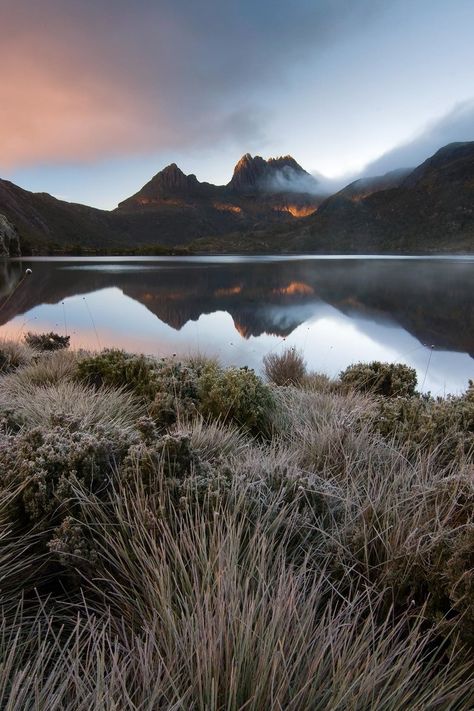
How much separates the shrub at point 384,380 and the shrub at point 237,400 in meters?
2.37

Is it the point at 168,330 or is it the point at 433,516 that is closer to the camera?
the point at 433,516

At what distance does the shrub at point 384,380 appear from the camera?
23.7 feet

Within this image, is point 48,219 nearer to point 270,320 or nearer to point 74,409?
point 270,320

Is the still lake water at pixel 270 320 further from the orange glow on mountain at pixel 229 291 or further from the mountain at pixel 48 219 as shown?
the mountain at pixel 48 219

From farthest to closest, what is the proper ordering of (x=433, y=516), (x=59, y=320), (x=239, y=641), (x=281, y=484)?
(x=59, y=320) < (x=281, y=484) < (x=433, y=516) < (x=239, y=641)

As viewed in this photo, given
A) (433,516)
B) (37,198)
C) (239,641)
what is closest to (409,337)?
(433,516)

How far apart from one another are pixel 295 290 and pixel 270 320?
8.84 meters

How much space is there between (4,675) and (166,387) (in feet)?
13.5

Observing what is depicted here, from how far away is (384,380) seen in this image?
752cm

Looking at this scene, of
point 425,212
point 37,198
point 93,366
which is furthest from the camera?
point 37,198

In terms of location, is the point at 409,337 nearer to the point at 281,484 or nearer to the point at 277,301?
the point at 277,301

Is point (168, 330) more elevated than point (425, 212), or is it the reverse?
point (425, 212)

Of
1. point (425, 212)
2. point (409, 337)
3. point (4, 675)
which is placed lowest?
point (409, 337)

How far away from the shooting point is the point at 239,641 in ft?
5.08
